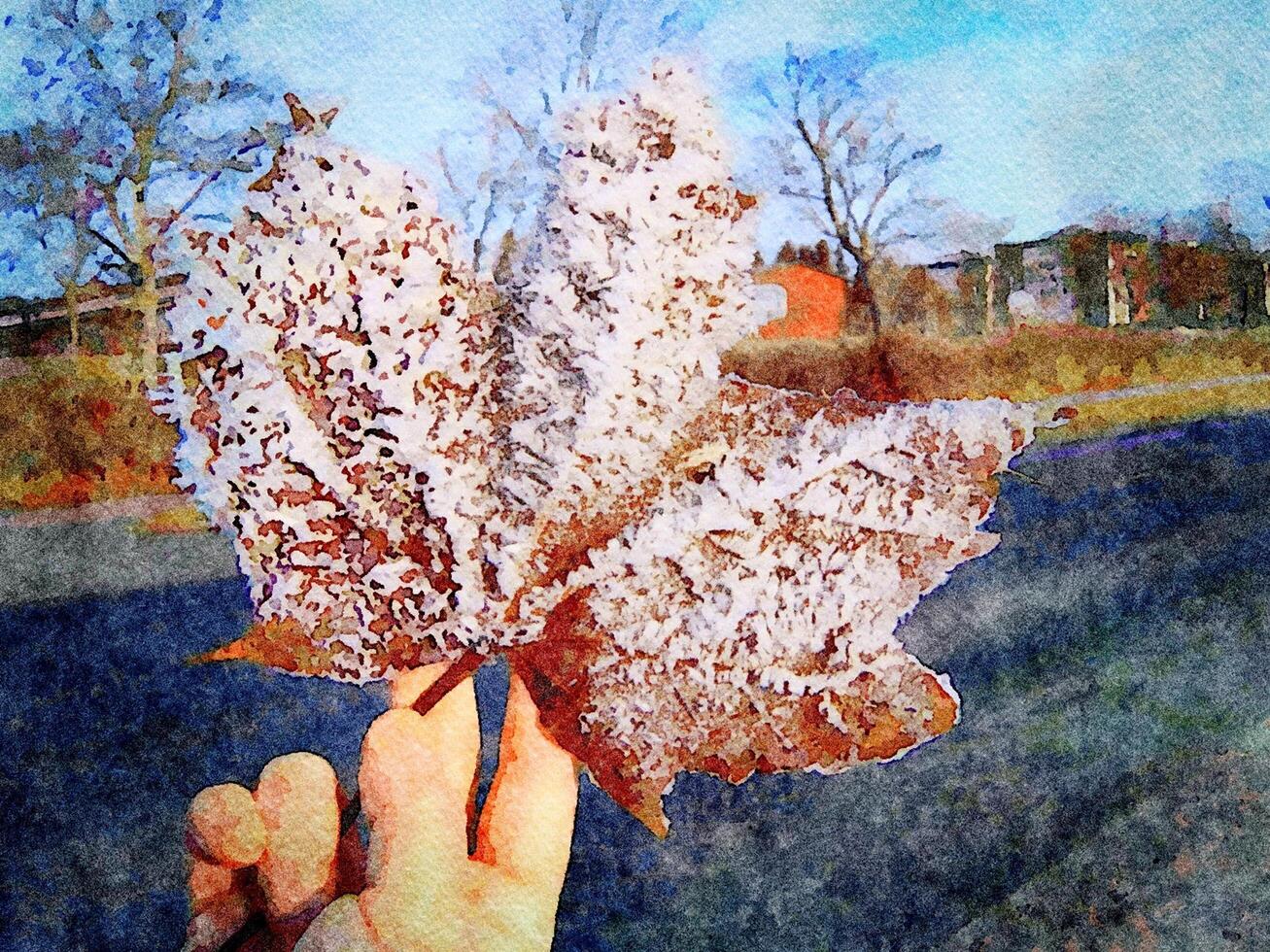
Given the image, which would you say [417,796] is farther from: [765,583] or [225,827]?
[765,583]

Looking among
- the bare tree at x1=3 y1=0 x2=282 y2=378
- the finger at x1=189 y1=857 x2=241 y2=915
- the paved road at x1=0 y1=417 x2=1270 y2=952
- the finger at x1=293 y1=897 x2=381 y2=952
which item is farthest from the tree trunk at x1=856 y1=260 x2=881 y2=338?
the finger at x1=189 y1=857 x2=241 y2=915

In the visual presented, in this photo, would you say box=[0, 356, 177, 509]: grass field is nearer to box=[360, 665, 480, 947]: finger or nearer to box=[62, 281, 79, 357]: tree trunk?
box=[62, 281, 79, 357]: tree trunk

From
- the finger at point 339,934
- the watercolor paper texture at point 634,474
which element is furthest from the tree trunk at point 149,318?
the finger at point 339,934

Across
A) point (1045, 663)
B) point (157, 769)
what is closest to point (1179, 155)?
point (1045, 663)

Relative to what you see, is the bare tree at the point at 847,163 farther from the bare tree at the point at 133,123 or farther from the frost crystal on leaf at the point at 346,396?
the bare tree at the point at 133,123

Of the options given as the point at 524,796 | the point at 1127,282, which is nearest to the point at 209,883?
the point at 524,796

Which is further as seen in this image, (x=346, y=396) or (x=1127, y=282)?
(x=1127, y=282)

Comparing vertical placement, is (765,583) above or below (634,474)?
below
